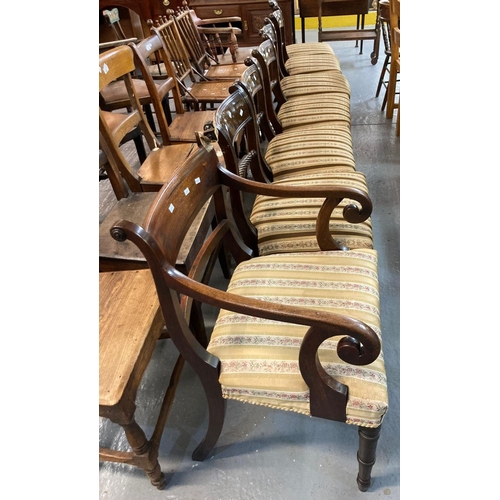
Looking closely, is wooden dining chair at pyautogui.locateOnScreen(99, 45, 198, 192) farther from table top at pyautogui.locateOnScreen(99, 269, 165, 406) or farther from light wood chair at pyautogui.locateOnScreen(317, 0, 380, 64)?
light wood chair at pyautogui.locateOnScreen(317, 0, 380, 64)

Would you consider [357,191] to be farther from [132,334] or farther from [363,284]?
[132,334]

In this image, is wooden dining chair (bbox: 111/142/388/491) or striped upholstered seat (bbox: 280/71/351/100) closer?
wooden dining chair (bbox: 111/142/388/491)

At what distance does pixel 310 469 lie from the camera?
1.19 m

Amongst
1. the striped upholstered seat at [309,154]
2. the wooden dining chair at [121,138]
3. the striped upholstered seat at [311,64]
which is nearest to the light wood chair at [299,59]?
the striped upholstered seat at [311,64]

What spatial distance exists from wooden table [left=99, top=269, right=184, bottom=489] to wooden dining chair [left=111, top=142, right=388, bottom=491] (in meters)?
0.10

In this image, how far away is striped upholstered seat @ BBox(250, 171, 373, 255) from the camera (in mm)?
1310

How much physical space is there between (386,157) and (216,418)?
2.30 m

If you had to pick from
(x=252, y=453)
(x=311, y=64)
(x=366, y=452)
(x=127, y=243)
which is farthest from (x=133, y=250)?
(x=311, y=64)

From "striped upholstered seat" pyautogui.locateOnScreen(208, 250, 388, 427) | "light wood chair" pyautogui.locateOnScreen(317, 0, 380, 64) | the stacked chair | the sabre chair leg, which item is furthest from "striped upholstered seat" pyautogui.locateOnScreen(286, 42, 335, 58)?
the sabre chair leg

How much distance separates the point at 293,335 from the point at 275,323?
2.3 inches

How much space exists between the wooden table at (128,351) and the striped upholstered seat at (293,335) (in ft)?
0.57

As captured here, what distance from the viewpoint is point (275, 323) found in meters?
0.98

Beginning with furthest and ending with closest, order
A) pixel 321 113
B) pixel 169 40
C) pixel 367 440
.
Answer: pixel 169 40 → pixel 321 113 → pixel 367 440

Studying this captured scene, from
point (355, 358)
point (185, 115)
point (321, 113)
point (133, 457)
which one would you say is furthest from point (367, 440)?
point (185, 115)
